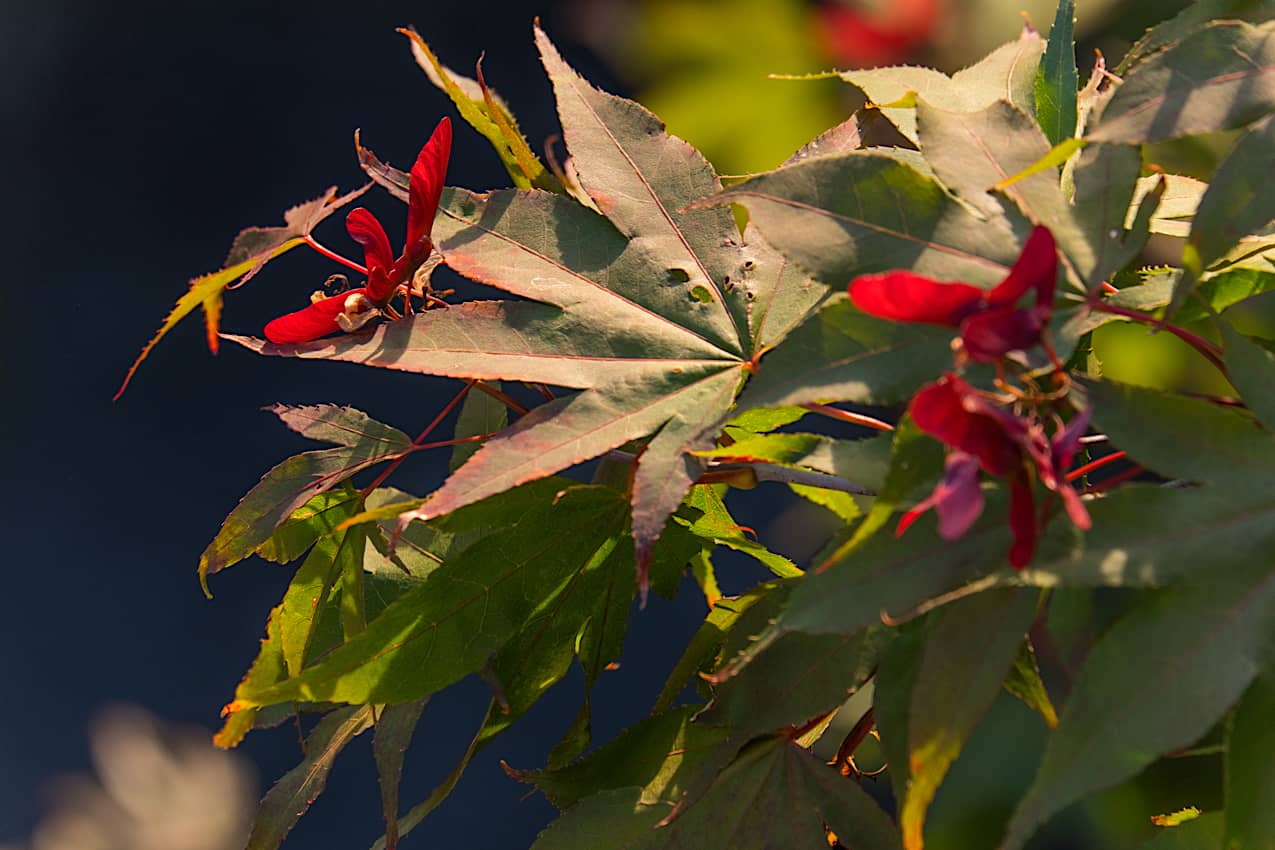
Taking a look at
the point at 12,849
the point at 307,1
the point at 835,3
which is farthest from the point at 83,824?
the point at 835,3

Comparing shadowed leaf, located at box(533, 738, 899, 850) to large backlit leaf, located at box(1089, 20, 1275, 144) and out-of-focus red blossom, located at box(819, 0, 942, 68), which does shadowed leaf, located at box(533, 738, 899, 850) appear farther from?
out-of-focus red blossom, located at box(819, 0, 942, 68)

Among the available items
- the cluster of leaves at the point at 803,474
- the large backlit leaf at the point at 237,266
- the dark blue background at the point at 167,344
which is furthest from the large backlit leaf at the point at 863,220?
the dark blue background at the point at 167,344

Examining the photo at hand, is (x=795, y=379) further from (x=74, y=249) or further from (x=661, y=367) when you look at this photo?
(x=74, y=249)

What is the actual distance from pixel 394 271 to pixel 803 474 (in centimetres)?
11

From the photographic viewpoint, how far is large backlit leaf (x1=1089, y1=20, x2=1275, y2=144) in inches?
8.3

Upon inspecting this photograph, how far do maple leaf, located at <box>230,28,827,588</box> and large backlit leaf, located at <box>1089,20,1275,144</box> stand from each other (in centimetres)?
8

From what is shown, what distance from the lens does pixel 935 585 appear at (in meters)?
0.19

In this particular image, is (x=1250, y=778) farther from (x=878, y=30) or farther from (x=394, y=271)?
(x=878, y=30)

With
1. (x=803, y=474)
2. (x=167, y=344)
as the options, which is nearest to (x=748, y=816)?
(x=803, y=474)

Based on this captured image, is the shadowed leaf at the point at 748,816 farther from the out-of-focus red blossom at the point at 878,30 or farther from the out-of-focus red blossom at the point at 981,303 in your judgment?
the out-of-focus red blossom at the point at 878,30

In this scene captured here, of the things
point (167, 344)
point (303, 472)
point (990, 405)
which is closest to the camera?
point (990, 405)

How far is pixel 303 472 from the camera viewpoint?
10.7 inches

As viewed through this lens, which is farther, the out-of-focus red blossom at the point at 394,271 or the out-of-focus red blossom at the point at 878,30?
the out-of-focus red blossom at the point at 878,30

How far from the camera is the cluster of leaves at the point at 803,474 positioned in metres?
0.19
